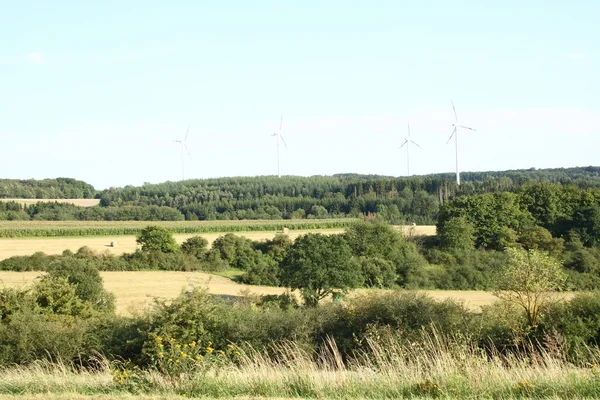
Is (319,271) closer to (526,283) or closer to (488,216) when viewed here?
(526,283)

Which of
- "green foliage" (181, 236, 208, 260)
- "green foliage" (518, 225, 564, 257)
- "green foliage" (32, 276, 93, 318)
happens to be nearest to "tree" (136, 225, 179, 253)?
"green foliage" (181, 236, 208, 260)

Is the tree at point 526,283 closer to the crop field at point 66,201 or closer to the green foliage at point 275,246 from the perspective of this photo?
the green foliage at point 275,246

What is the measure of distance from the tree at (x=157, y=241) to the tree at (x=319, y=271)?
2718 centimetres

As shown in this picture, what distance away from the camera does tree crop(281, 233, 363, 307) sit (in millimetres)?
48531

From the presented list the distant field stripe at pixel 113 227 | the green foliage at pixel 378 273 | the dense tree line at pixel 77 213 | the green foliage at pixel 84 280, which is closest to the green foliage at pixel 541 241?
the green foliage at pixel 378 273

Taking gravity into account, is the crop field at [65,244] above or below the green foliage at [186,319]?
below

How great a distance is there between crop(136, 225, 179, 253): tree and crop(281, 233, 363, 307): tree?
89.2 ft

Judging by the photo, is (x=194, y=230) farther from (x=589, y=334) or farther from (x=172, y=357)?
(x=172, y=357)

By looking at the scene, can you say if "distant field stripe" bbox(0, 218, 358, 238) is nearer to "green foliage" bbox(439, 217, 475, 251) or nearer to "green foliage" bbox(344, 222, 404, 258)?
"green foliage" bbox(439, 217, 475, 251)

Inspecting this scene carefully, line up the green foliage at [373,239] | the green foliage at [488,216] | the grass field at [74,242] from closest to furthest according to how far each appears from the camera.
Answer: the green foliage at [373,239] → the grass field at [74,242] → the green foliage at [488,216]

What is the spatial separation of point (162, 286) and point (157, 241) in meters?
18.2

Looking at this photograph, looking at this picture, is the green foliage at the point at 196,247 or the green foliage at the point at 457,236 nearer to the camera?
the green foliage at the point at 196,247

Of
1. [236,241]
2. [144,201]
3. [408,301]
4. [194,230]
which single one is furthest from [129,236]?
[408,301]

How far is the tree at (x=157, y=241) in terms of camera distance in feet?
245
